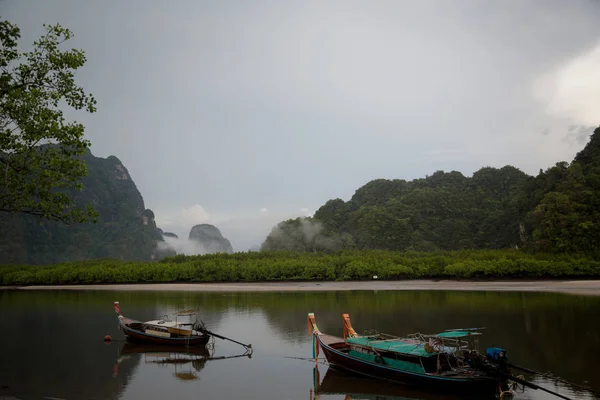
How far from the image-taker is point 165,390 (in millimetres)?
18344

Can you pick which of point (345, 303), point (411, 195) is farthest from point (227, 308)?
point (411, 195)

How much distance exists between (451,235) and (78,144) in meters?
93.2

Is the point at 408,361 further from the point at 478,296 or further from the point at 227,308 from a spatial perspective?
the point at 478,296

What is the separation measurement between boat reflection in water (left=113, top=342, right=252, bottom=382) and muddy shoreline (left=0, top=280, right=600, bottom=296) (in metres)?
35.6

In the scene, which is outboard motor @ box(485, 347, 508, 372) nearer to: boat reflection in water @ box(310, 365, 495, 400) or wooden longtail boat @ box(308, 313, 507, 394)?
Result: wooden longtail boat @ box(308, 313, 507, 394)

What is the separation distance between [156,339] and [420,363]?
50.3 feet

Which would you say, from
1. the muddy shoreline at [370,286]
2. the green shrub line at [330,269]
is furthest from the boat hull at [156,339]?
the green shrub line at [330,269]

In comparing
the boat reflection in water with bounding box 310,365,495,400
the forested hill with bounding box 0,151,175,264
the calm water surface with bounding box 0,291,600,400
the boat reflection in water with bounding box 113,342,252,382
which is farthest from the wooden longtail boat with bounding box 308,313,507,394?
the forested hill with bounding box 0,151,175,264

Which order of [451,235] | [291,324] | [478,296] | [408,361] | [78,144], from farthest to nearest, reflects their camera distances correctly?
[451,235] → [478,296] → [291,324] → [408,361] → [78,144]

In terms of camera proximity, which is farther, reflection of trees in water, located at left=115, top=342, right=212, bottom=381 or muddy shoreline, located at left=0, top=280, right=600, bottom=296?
muddy shoreline, located at left=0, top=280, right=600, bottom=296

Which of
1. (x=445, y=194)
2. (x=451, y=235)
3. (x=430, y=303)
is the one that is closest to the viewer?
(x=430, y=303)

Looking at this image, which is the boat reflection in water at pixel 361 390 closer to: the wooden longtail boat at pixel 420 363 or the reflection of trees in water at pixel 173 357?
the wooden longtail boat at pixel 420 363

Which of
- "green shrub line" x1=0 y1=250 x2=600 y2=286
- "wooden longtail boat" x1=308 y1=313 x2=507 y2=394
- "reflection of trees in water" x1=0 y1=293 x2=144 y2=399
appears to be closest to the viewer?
"wooden longtail boat" x1=308 y1=313 x2=507 y2=394

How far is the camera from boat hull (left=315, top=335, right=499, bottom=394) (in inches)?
620
